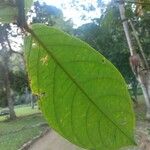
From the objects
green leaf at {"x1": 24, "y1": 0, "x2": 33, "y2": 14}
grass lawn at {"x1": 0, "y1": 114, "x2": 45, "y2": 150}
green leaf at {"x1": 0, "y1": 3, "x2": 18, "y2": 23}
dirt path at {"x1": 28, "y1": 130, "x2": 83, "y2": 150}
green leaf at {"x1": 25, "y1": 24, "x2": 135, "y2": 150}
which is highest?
green leaf at {"x1": 24, "y1": 0, "x2": 33, "y2": 14}

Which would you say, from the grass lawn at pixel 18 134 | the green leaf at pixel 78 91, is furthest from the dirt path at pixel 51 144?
the green leaf at pixel 78 91

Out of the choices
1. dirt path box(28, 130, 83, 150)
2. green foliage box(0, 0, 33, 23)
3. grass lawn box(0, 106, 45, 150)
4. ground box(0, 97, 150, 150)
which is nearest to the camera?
green foliage box(0, 0, 33, 23)

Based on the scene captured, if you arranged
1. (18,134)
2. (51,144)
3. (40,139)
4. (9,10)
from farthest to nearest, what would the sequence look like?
(18,134), (40,139), (51,144), (9,10)

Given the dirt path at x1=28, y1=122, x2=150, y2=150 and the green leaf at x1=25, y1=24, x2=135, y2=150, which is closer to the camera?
the green leaf at x1=25, y1=24, x2=135, y2=150

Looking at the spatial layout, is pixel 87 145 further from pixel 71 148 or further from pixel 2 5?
pixel 71 148

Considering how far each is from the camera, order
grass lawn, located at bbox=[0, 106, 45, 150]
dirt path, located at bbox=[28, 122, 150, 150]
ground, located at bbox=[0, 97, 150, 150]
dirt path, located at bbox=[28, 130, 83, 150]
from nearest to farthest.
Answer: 1. dirt path, located at bbox=[28, 122, 150, 150]
2. ground, located at bbox=[0, 97, 150, 150]
3. dirt path, located at bbox=[28, 130, 83, 150]
4. grass lawn, located at bbox=[0, 106, 45, 150]

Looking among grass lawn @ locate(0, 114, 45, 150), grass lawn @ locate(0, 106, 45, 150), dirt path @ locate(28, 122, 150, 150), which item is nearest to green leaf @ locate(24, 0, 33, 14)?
dirt path @ locate(28, 122, 150, 150)

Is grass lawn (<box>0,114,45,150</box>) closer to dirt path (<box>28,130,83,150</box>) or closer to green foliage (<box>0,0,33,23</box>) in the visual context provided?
dirt path (<box>28,130,83,150</box>)

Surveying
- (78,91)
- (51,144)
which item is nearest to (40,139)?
(51,144)

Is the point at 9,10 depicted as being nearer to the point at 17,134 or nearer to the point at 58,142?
the point at 58,142
